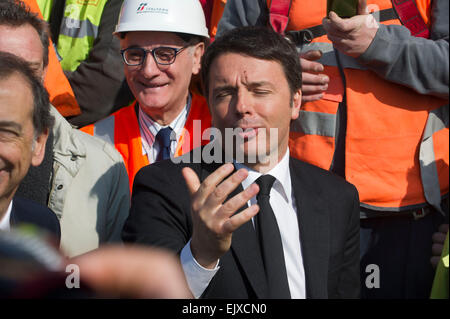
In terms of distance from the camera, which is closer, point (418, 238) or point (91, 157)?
point (91, 157)

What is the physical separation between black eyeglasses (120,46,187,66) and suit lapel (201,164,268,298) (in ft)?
4.43

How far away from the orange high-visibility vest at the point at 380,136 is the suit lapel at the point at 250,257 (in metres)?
0.85

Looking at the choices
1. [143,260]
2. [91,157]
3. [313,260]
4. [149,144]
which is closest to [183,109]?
[149,144]

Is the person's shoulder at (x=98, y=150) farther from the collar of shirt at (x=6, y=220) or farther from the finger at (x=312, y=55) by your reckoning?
the finger at (x=312, y=55)

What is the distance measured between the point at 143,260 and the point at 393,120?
238 centimetres

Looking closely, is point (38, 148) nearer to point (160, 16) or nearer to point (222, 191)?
point (222, 191)

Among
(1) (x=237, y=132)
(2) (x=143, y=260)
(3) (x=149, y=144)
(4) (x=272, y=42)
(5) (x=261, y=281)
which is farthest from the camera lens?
(3) (x=149, y=144)

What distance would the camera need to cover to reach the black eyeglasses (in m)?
3.34

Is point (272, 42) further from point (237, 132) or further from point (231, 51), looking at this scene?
point (237, 132)

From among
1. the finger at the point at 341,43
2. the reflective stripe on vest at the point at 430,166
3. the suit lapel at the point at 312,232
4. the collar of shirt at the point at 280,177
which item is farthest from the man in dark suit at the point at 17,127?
the reflective stripe on vest at the point at 430,166

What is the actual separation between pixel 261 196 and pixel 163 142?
1.09 metres

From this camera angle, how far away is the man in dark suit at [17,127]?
6.29 feet

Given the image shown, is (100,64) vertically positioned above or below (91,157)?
above

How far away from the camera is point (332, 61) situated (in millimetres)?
3098
